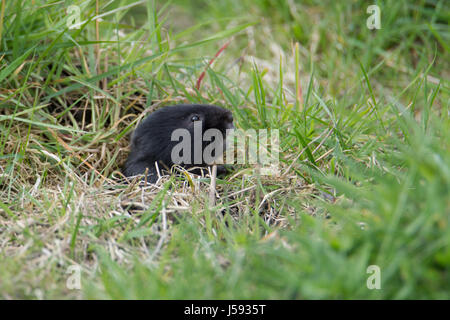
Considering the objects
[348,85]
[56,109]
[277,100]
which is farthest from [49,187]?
[348,85]

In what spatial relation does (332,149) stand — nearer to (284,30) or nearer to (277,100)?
(277,100)

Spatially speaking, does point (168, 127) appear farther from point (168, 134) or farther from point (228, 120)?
point (228, 120)

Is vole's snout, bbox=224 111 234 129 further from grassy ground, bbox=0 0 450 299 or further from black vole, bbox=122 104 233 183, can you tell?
grassy ground, bbox=0 0 450 299

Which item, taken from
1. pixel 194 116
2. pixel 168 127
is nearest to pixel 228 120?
pixel 194 116

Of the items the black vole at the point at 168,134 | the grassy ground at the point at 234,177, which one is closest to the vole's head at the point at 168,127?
the black vole at the point at 168,134

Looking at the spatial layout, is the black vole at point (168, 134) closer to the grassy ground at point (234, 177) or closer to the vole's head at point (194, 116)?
the vole's head at point (194, 116)

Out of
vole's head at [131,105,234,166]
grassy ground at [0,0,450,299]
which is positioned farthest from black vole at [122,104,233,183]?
grassy ground at [0,0,450,299]
